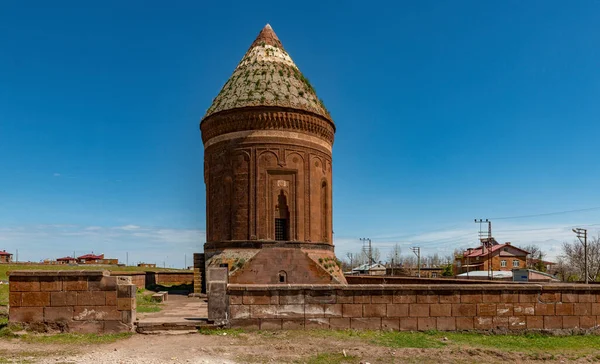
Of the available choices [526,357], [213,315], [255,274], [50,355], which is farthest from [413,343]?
[255,274]

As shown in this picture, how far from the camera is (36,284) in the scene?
11391mm

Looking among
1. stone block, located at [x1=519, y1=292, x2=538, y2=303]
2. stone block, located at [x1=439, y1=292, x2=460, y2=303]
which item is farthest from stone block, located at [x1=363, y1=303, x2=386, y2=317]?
stone block, located at [x1=519, y1=292, x2=538, y2=303]

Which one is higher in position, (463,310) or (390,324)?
(463,310)

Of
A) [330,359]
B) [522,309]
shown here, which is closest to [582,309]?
[522,309]

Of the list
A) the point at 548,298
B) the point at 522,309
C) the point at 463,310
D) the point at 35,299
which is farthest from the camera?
the point at 548,298

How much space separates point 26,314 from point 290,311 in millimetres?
6152

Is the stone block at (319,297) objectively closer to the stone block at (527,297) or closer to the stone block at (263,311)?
the stone block at (263,311)

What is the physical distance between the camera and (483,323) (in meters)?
11.8

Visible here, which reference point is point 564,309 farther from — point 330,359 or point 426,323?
point 330,359

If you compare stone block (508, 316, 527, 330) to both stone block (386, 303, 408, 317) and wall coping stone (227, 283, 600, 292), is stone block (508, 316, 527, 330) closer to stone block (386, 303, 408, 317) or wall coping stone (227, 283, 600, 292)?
wall coping stone (227, 283, 600, 292)

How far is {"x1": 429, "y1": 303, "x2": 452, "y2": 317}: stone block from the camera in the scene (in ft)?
38.6

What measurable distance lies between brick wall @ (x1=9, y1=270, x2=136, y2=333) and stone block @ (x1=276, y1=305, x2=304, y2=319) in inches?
139

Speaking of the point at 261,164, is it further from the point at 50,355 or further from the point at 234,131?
the point at 50,355

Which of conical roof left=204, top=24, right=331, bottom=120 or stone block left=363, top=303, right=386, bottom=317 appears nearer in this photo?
stone block left=363, top=303, right=386, bottom=317
